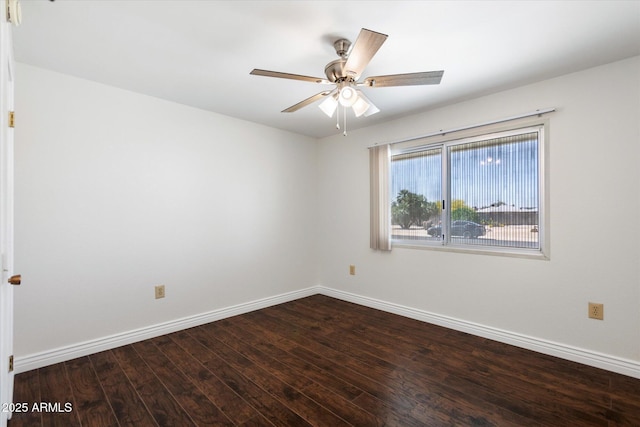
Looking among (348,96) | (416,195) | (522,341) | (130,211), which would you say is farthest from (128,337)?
(522,341)

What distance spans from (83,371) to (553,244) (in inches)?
148

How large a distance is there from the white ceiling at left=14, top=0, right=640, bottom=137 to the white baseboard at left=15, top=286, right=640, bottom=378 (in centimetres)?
217

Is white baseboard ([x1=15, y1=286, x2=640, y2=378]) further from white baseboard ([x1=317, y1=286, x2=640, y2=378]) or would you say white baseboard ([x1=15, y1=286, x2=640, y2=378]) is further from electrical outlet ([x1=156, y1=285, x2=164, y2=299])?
electrical outlet ([x1=156, y1=285, x2=164, y2=299])

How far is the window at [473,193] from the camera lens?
101 inches

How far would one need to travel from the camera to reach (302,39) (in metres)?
1.88

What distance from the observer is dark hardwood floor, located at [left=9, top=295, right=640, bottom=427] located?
1.68 meters

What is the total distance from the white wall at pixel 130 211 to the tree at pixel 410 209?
1507 mm

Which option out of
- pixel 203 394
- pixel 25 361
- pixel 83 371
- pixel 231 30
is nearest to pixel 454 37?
pixel 231 30

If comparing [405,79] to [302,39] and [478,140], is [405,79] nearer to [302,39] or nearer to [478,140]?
[302,39]

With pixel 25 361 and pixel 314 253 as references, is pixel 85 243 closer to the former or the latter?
pixel 25 361

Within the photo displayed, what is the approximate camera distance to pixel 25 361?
2.14 metres

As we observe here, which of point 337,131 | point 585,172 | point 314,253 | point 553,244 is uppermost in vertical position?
point 337,131

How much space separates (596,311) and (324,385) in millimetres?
2109

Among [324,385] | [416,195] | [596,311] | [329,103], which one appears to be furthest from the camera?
[416,195]
